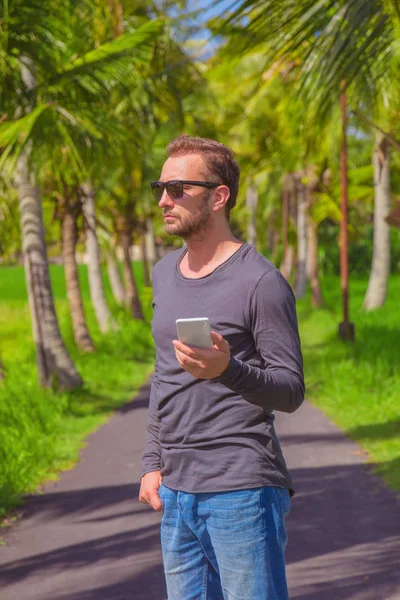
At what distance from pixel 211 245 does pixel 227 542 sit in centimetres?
85

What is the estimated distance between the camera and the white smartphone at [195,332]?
235cm

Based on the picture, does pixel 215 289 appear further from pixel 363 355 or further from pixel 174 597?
pixel 363 355

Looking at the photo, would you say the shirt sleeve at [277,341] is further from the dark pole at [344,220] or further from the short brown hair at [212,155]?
the dark pole at [344,220]

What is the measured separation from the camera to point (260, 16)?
6.56 meters

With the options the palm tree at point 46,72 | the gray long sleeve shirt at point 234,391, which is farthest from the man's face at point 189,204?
the palm tree at point 46,72

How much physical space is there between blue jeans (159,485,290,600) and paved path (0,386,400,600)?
2.17 meters

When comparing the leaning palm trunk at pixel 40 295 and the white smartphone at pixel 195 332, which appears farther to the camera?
the leaning palm trunk at pixel 40 295

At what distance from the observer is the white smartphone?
2350mm

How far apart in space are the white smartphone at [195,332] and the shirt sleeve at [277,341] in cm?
27

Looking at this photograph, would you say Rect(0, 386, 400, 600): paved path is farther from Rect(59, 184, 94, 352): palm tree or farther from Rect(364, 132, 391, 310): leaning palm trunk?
Rect(364, 132, 391, 310): leaning palm trunk

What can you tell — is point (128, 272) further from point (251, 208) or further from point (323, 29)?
point (323, 29)

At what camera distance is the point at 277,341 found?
272 centimetres

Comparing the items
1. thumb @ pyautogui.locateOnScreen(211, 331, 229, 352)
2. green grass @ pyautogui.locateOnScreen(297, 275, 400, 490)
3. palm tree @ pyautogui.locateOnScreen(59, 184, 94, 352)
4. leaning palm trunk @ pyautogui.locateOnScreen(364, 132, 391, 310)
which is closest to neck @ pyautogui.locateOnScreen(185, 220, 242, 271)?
thumb @ pyautogui.locateOnScreen(211, 331, 229, 352)

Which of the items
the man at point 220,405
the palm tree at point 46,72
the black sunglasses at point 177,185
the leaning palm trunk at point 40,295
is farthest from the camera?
the leaning palm trunk at point 40,295
